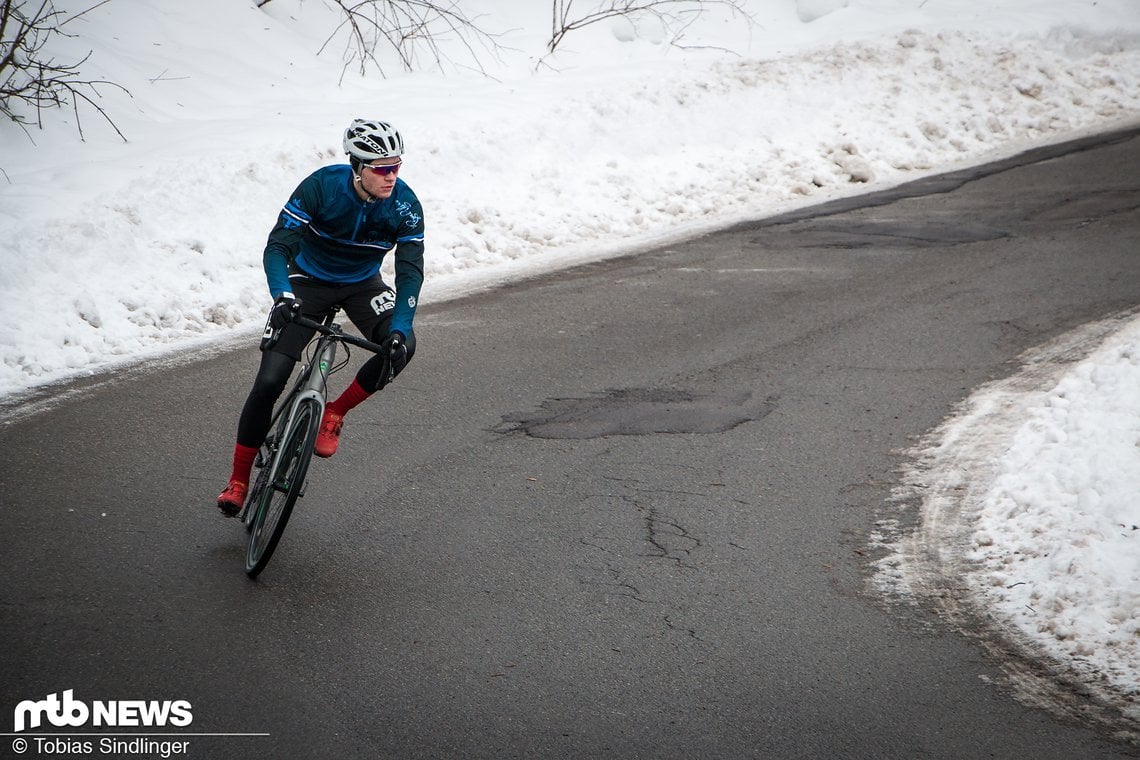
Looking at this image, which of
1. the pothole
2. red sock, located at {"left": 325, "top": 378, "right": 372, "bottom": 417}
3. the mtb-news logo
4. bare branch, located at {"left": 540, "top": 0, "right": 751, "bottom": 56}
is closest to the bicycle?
red sock, located at {"left": 325, "top": 378, "right": 372, "bottom": 417}

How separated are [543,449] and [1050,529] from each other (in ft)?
9.88

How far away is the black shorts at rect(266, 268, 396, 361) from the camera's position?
5.55 meters

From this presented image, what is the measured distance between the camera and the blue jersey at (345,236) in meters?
5.16

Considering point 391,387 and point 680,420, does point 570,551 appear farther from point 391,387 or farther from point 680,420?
point 391,387

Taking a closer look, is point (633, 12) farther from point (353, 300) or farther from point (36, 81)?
point (353, 300)

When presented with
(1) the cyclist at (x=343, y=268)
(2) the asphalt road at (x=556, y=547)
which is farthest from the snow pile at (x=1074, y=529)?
(1) the cyclist at (x=343, y=268)

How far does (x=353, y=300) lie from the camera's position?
5.64 m

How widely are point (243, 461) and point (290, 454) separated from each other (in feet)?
1.64

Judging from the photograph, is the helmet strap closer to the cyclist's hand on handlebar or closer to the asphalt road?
the cyclist's hand on handlebar

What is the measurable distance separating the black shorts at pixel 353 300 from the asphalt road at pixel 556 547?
41.1 inches

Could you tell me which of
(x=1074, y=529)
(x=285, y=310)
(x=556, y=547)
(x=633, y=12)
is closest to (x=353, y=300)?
(x=285, y=310)

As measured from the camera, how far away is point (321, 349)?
5207mm

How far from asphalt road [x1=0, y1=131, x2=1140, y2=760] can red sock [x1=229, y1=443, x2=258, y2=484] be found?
354 mm

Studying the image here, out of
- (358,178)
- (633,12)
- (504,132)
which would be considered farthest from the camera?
(633,12)
